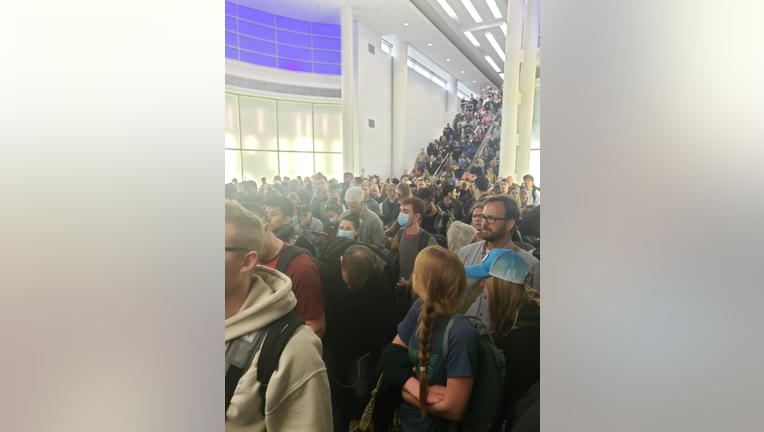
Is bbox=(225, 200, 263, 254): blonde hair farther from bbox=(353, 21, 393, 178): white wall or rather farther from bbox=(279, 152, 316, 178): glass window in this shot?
bbox=(353, 21, 393, 178): white wall

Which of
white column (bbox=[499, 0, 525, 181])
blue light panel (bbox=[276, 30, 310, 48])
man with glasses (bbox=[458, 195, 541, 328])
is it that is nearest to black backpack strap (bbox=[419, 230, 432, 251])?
man with glasses (bbox=[458, 195, 541, 328])

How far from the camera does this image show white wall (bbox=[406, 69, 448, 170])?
195 centimetres

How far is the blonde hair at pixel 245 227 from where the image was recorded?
2.00 metres

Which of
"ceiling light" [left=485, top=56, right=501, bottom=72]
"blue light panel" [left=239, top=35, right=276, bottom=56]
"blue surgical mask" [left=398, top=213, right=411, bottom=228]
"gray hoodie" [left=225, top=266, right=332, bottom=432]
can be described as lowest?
"gray hoodie" [left=225, top=266, right=332, bottom=432]

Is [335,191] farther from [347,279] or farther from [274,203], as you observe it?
[347,279]

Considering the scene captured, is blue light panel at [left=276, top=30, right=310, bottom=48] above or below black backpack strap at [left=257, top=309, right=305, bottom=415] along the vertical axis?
above

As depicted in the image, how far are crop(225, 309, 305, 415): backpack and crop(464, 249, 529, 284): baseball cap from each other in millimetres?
922

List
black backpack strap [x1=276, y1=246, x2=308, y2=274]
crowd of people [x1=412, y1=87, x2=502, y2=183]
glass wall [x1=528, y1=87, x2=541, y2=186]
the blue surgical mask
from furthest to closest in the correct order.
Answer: black backpack strap [x1=276, y1=246, x2=308, y2=274] → the blue surgical mask → crowd of people [x1=412, y1=87, x2=502, y2=183] → glass wall [x1=528, y1=87, x2=541, y2=186]

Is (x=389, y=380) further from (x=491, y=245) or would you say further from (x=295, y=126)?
(x=295, y=126)

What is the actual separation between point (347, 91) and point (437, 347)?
4.43 ft

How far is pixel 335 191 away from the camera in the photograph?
6.70ft
